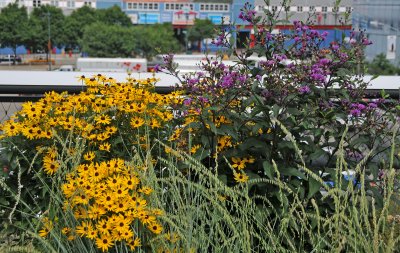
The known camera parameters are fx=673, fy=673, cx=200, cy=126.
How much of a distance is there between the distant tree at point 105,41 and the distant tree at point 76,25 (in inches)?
143

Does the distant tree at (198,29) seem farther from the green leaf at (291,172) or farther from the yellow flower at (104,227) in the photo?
the yellow flower at (104,227)

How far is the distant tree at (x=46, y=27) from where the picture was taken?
60.0 m

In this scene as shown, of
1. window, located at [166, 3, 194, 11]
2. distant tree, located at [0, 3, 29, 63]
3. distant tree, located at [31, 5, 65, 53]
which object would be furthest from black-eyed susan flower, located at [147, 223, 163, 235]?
window, located at [166, 3, 194, 11]

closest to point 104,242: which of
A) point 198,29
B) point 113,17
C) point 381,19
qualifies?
point 381,19

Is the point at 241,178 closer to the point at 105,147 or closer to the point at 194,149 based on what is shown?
the point at 194,149

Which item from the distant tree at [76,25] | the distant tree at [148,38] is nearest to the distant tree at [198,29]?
the distant tree at [148,38]

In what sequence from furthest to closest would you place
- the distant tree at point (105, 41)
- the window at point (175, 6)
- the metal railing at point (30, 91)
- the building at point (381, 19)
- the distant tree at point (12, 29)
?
the window at point (175, 6) → the distant tree at point (12, 29) → the distant tree at point (105, 41) → the building at point (381, 19) → the metal railing at point (30, 91)

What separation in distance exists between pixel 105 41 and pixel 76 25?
6923 mm

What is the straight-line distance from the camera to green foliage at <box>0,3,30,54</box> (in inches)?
2288

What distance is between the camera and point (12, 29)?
58.8m

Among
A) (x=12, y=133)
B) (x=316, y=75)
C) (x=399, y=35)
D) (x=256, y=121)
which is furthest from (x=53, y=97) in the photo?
(x=399, y=35)

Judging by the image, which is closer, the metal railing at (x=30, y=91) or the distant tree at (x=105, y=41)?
the metal railing at (x=30, y=91)

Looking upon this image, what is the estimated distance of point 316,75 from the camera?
2424mm

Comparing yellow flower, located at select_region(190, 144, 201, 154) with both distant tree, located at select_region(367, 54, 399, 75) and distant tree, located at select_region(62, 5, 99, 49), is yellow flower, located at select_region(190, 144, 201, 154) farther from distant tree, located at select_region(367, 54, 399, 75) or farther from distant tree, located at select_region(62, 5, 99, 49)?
distant tree, located at select_region(62, 5, 99, 49)
